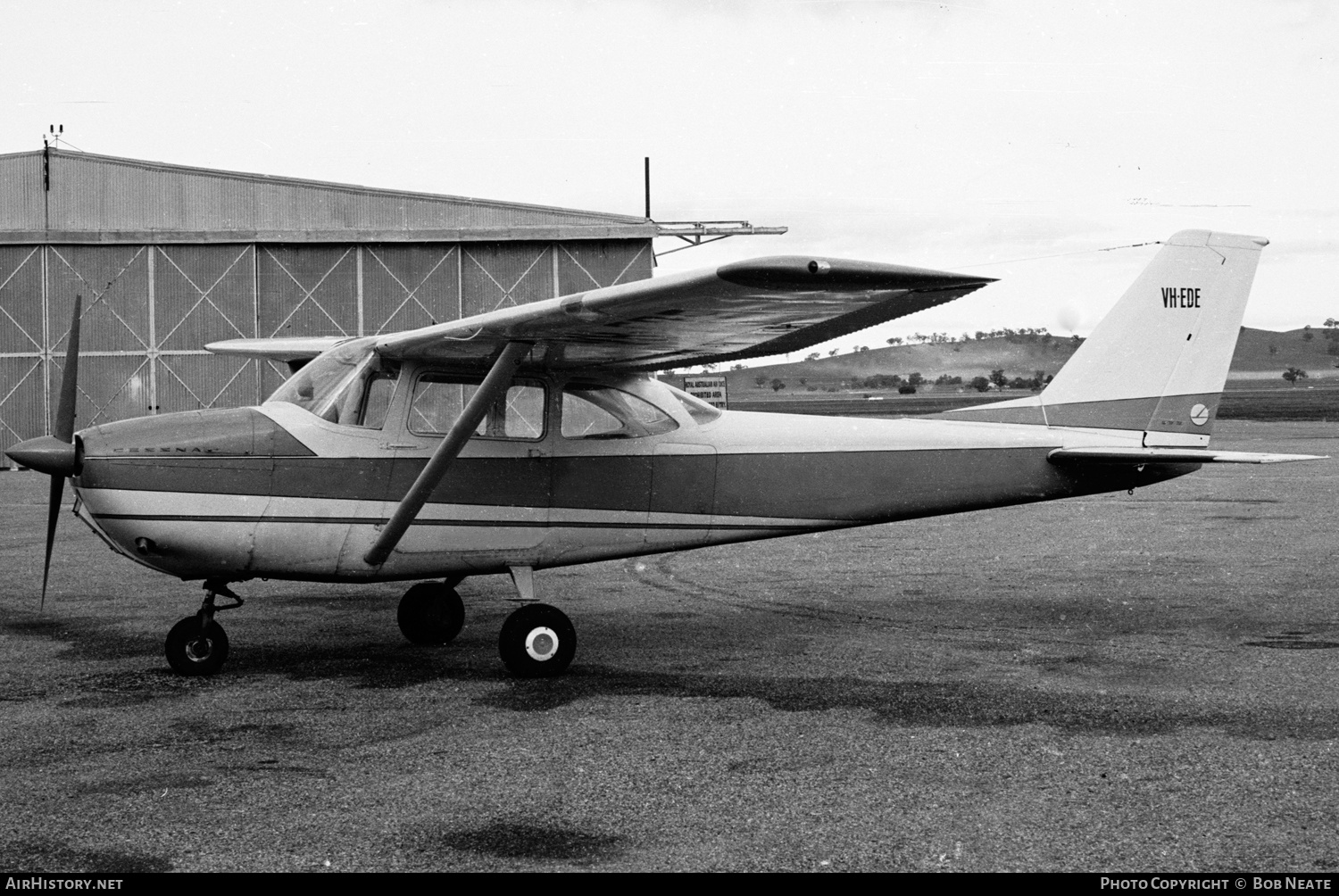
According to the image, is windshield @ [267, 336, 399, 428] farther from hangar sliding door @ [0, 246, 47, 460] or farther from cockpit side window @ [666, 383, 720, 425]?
hangar sliding door @ [0, 246, 47, 460]

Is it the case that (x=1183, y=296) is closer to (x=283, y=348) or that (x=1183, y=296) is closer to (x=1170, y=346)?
(x=1170, y=346)

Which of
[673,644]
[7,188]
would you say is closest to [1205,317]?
[673,644]

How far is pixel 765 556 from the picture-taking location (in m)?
13.4

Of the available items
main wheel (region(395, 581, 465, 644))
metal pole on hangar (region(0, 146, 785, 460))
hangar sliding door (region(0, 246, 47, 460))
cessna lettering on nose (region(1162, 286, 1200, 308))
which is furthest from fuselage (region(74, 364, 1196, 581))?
hangar sliding door (region(0, 246, 47, 460))

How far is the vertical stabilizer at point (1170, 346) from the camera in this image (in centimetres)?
917

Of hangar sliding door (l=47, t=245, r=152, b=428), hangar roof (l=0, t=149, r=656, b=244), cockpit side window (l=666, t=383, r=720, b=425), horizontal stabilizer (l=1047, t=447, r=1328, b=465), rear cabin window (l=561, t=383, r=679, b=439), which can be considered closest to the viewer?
rear cabin window (l=561, t=383, r=679, b=439)

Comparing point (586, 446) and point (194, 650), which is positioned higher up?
point (586, 446)

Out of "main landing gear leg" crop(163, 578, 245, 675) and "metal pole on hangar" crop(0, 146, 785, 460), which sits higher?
"metal pole on hangar" crop(0, 146, 785, 460)

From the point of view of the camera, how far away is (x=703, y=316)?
6.75m

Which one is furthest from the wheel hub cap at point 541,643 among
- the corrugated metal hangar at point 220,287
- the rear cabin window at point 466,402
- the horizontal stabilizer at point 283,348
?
the corrugated metal hangar at point 220,287

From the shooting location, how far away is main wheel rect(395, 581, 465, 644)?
8578mm

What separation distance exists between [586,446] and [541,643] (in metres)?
1.40

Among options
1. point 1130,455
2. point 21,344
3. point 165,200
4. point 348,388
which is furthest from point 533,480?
point 21,344

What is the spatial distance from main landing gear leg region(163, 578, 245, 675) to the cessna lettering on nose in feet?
22.8
